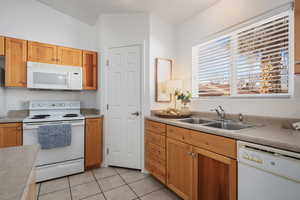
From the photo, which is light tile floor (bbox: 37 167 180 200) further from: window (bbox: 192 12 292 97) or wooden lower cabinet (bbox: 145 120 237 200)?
window (bbox: 192 12 292 97)

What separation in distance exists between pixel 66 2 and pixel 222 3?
8.32 ft

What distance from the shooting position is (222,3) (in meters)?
2.01

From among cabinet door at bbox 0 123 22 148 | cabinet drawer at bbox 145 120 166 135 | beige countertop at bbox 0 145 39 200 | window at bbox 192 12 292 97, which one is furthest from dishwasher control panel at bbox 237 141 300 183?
cabinet door at bbox 0 123 22 148

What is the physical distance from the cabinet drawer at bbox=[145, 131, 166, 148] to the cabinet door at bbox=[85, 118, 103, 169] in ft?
2.97

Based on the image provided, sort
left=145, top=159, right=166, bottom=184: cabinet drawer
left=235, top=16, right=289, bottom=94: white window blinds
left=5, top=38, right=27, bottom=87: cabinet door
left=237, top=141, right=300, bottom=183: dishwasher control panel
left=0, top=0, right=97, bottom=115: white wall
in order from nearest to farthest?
left=237, top=141, right=300, bottom=183: dishwasher control panel → left=235, top=16, right=289, bottom=94: white window blinds → left=145, top=159, right=166, bottom=184: cabinet drawer → left=5, top=38, right=27, bottom=87: cabinet door → left=0, top=0, right=97, bottom=115: white wall

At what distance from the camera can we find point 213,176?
1.36m

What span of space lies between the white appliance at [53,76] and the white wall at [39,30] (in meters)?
0.34

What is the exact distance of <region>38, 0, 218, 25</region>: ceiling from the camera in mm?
2227

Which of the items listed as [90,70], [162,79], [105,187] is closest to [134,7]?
[162,79]

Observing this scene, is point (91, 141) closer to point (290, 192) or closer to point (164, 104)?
point (164, 104)

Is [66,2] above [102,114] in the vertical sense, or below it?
above

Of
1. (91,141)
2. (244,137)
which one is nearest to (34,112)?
(91,141)

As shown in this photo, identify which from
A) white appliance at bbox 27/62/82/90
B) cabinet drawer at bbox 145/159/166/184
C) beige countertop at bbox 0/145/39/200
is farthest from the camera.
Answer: white appliance at bbox 27/62/82/90

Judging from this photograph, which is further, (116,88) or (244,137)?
(116,88)
